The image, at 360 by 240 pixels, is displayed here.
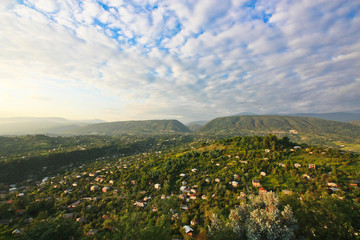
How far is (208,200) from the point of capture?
31.2 meters

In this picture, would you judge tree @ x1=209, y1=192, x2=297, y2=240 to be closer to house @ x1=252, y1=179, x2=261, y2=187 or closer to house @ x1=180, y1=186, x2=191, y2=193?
house @ x1=252, y1=179, x2=261, y2=187

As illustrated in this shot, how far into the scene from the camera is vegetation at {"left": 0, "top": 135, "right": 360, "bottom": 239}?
1413 cm

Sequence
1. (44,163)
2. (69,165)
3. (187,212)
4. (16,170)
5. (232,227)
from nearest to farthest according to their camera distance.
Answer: (232,227), (187,212), (16,170), (44,163), (69,165)

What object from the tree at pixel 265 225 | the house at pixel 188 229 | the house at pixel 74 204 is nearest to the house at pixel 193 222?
the house at pixel 188 229

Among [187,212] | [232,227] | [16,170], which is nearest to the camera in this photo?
[232,227]

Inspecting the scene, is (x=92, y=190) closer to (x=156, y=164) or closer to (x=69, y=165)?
(x=156, y=164)

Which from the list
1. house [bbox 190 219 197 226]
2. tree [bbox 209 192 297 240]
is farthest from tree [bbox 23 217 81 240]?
house [bbox 190 219 197 226]

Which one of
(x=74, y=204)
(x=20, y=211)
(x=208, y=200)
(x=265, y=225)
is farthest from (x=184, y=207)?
(x=20, y=211)

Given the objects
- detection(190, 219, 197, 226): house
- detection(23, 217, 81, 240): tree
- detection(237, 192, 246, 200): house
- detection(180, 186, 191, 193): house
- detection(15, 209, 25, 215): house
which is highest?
detection(23, 217, 81, 240): tree

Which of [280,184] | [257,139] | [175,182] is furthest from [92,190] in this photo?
[257,139]

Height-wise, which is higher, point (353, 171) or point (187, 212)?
point (353, 171)

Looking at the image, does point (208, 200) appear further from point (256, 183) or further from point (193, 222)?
point (256, 183)

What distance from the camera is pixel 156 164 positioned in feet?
197

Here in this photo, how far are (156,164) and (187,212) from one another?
33.6 m
